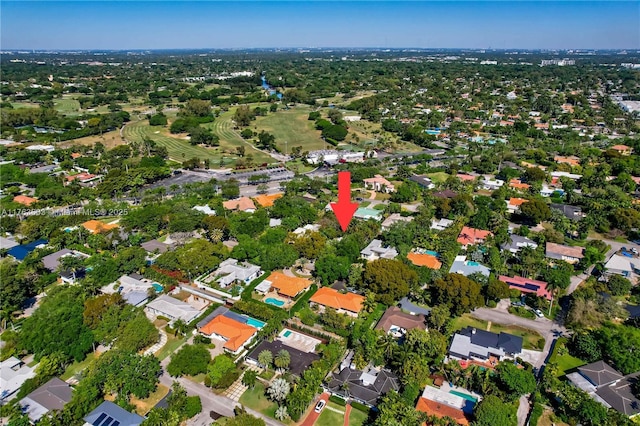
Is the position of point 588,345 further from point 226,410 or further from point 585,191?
point 585,191

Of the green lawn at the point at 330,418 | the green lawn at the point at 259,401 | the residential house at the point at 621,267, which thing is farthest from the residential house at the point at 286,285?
the residential house at the point at 621,267

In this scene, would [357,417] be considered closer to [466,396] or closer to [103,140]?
[466,396]

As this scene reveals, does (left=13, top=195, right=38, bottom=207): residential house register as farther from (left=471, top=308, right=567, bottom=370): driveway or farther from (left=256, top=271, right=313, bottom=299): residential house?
(left=471, top=308, right=567, bottom=370): driveway

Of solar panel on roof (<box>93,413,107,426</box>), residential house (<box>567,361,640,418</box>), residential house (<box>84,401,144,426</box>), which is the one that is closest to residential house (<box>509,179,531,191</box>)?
residential house (<box>567,361,640,418</box>)

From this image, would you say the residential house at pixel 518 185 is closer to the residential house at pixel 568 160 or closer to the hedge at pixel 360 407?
the residential house at pixel 568 160

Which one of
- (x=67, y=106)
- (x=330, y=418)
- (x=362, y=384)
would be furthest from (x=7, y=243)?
(x=67, y=106)
